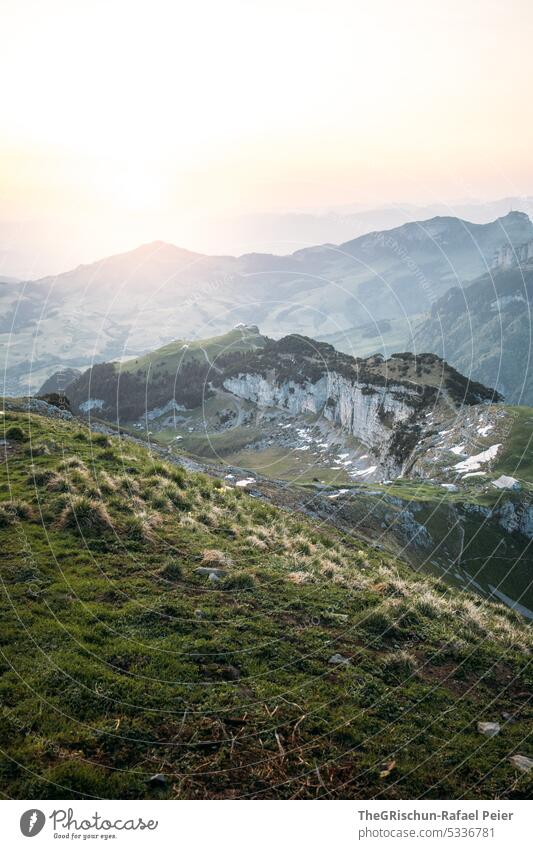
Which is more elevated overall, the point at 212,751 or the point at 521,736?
the point at 212,751

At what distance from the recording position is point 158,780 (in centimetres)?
1071

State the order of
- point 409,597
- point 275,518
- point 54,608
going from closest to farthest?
point 54,608 → point 409,597 → point 275,518

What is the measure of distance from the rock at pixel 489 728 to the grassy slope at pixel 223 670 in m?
0.22

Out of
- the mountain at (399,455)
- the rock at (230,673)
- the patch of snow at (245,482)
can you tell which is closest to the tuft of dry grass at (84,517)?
the rock at (230,673)

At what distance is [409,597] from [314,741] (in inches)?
434

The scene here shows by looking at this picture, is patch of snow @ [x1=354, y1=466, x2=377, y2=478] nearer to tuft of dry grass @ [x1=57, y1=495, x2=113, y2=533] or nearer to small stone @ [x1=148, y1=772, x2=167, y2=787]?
tuft of dry grass @ [x1=57, y1=495, x2=113, y2=533]

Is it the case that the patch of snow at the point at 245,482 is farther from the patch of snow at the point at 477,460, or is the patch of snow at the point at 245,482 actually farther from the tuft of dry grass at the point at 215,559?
the patch of snow at the point at 477,460

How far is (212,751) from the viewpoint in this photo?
11602 millimetres

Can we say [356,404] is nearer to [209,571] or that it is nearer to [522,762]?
[209,571]

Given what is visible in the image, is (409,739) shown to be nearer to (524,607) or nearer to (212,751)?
(212,751)

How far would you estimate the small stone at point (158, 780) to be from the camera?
10.7 metres

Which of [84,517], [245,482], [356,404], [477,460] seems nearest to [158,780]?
[84,517]

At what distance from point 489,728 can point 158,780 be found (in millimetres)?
9359
